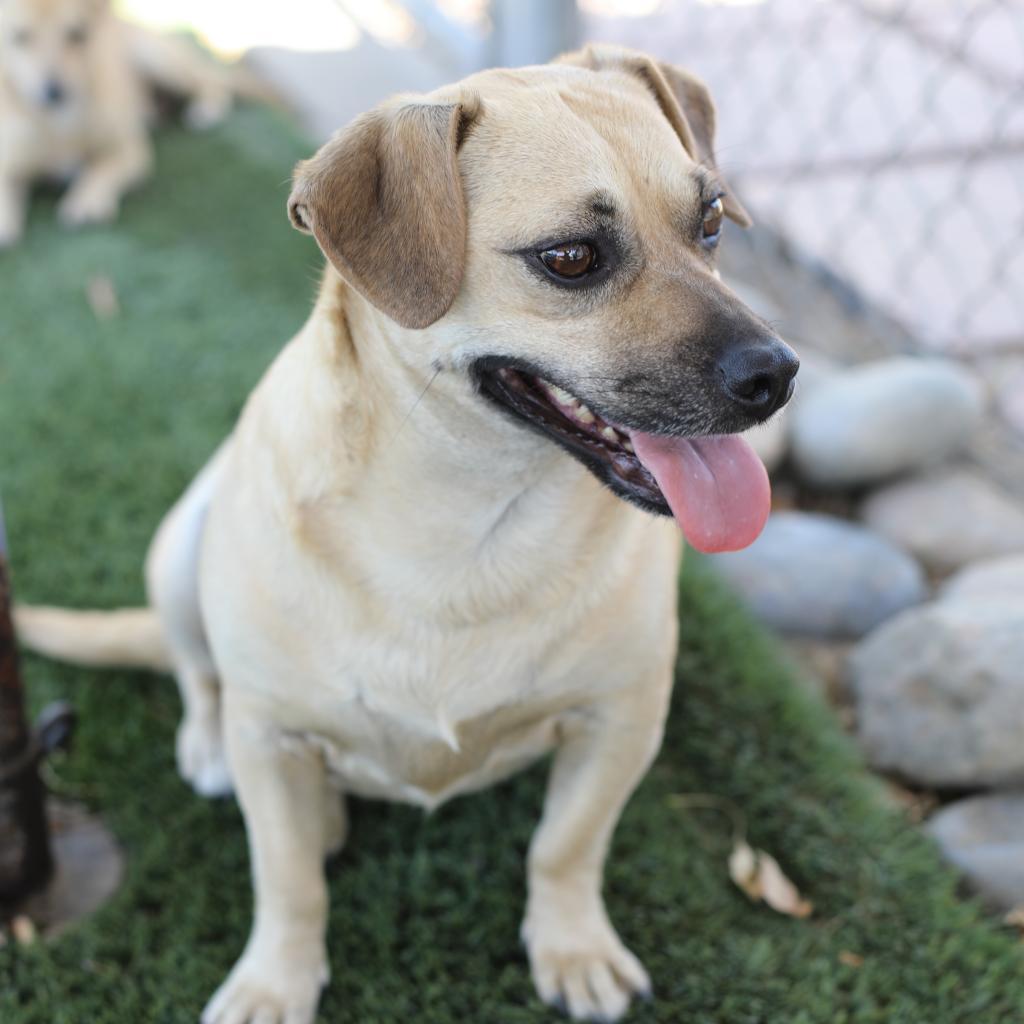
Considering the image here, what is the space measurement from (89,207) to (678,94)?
13.5 ft

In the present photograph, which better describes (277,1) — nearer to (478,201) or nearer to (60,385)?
(60,385)

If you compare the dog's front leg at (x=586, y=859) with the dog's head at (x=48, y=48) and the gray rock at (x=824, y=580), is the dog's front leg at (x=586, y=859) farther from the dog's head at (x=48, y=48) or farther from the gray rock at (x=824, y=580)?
the dog's head at (x=48, y=48)

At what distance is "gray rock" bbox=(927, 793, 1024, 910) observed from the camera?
2.48 m

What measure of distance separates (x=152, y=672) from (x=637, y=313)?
1.85 meters

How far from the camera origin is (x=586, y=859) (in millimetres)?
2250

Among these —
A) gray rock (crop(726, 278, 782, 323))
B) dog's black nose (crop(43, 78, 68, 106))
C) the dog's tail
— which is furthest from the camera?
dog's black nose (crop(43, 78, 68, 106))

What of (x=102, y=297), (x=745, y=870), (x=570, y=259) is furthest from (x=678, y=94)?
(x=102, y=297)

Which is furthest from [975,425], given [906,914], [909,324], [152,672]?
[152,672]

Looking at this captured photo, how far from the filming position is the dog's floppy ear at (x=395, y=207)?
5.32 feet

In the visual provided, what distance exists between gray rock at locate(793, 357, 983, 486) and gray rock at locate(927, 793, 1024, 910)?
3.98 ft

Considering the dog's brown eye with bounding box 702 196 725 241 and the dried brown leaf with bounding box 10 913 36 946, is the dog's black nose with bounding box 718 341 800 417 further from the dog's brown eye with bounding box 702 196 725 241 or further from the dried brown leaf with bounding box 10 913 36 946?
the dried brown leaf with bounding box 10 913 36 946

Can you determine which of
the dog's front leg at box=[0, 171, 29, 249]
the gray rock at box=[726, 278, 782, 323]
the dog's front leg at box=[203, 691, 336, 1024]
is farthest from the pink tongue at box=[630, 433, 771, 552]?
the dog's front leg at box=[0, 171, 29, 249]

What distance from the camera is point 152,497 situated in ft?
11.6

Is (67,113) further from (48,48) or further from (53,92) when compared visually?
(48,48)
